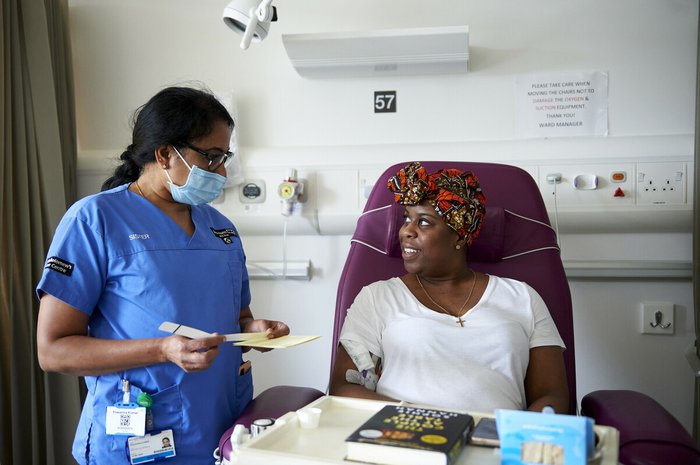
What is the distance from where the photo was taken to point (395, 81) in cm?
247

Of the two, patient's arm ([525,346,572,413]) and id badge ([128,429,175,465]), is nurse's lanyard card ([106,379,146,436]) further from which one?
patient's arm ([525,346,572,413])

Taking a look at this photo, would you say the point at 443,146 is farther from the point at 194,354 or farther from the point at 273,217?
the point at 194,354

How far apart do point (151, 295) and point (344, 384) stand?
1.73ft

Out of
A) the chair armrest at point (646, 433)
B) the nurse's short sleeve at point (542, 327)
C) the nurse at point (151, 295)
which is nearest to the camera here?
the chair armrest at point (646, 433)

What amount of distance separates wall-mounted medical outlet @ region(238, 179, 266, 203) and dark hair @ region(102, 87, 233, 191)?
86 cm

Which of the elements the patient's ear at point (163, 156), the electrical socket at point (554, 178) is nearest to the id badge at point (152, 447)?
the patient's ear at point (163, 156)

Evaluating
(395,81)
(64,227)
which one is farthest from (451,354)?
(395,81)

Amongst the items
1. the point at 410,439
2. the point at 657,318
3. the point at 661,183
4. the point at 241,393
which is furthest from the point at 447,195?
the point at 657,318

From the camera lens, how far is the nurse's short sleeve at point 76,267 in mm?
1386

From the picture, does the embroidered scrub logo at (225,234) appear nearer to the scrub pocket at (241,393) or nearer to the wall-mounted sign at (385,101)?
the scrub pocket at (241,393)

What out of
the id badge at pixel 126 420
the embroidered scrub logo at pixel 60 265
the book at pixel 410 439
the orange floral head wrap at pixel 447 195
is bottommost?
the id badge at pixel 126 420

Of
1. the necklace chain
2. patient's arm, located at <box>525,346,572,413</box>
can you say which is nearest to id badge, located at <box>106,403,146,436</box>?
the necklace chain

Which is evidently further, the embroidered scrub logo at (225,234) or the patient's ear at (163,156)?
the embroidered scrub logo at (225,234)

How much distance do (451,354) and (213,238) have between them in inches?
27.0
